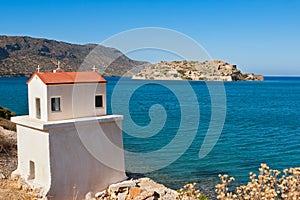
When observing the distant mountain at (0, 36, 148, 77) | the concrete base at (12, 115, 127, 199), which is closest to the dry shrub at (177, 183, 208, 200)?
the concrete base at (12, 115, 127, 199)

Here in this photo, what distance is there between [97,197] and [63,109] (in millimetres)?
2967

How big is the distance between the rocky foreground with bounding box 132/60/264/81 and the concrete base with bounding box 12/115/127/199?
4100 cm

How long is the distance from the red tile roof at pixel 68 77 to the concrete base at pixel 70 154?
1.20 m

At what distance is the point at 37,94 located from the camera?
1011 centimetres

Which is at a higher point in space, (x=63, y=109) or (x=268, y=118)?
(x=63, y=109)

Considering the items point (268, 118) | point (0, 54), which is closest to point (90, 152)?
point (268, 118)

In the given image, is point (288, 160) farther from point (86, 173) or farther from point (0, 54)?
point (0, 54)

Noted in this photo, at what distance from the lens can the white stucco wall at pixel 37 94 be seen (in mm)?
9766

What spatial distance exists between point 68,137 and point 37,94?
1.66m

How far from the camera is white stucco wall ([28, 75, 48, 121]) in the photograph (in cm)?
Result: 977

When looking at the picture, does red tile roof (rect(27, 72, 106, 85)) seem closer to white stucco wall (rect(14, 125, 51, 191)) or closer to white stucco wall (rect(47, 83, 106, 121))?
white stucco wall (rect(47, 83, 106, 121))

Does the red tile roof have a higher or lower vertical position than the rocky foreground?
lower

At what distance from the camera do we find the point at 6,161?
15547mm

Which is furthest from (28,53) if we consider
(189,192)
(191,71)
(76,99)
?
(189,192)
